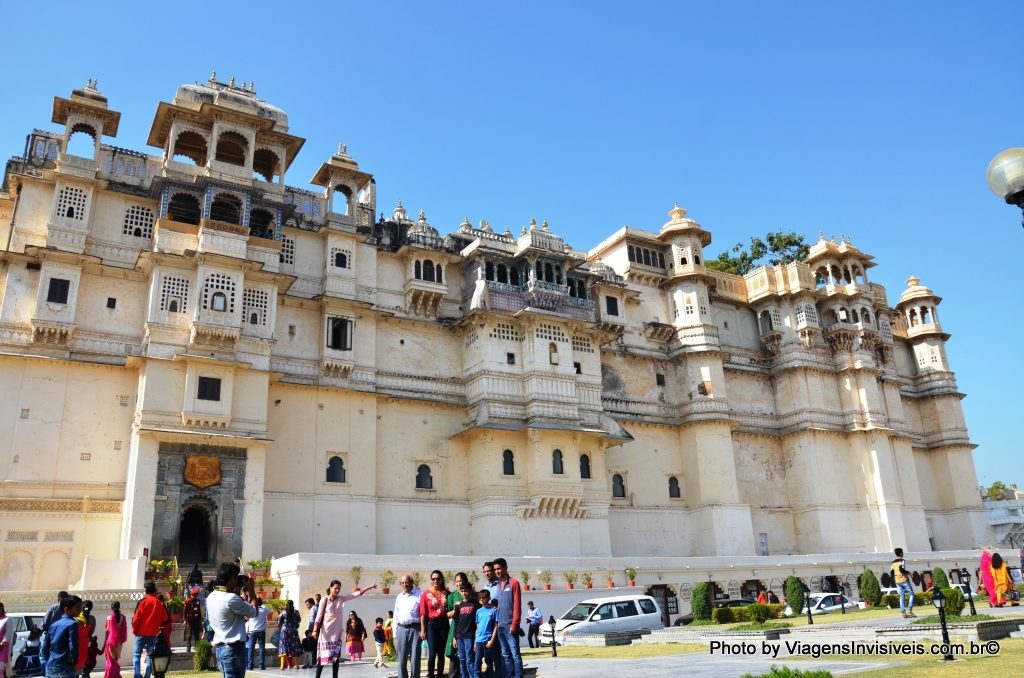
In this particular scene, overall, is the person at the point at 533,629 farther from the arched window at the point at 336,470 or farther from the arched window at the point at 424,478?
the arched window at the point at 424,478

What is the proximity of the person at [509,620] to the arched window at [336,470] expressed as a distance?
819 inches

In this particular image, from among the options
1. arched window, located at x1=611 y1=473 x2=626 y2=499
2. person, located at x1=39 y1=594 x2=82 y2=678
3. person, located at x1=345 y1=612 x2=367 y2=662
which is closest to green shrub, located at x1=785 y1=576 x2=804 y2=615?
arched window, located at x1=611 y1=473 x2=626 y2=499

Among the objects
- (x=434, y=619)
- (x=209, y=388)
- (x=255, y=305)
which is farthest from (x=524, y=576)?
(x=434, y=619)

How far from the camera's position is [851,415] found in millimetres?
45344

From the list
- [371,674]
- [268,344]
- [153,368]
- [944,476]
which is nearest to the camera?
[371,674]

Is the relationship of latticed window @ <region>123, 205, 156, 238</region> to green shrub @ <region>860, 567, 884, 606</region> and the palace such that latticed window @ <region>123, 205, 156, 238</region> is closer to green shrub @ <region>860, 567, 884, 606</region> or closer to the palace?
the palace

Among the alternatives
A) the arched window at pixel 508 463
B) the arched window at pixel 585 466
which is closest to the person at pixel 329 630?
the arched window at pixel 508 463

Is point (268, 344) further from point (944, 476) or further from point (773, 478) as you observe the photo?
point (944, 476)

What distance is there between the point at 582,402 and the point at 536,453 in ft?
13.1

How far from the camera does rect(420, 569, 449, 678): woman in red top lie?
38.6ft

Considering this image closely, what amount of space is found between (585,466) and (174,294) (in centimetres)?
1794

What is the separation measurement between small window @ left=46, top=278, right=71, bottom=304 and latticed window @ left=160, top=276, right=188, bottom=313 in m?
3.08

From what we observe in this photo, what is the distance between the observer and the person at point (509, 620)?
36.8ft

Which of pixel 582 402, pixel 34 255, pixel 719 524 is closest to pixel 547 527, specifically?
pixel 582 402
